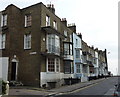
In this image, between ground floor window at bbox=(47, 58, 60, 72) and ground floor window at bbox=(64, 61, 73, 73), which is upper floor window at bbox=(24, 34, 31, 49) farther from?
ground floor window at bbox=(64, 61, 73, 73)

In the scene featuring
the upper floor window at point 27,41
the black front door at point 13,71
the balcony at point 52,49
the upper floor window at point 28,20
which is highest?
the upper floor window at point 28,20

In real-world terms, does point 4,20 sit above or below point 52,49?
above

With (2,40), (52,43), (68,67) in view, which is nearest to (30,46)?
(52,43)

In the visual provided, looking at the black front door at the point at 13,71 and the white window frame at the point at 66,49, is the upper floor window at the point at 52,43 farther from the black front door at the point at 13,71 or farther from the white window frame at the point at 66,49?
the white window frame at the point at 66,49

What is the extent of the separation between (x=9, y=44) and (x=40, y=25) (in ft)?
15.2

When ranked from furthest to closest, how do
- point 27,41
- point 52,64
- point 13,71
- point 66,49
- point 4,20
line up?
point 66,49, point 4,20, point 52,64, point 27,41, point 13,71

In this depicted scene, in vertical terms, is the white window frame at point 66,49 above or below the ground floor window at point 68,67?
above

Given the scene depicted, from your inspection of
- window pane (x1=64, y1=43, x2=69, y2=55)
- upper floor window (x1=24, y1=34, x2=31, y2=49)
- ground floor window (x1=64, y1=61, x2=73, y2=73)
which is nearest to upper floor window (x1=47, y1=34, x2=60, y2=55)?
upper floor window (x1=24, y1=34, x2=31, y2=49)

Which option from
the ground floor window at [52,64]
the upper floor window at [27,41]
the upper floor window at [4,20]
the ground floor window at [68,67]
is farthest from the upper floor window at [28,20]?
the ground floor window at [68,67]

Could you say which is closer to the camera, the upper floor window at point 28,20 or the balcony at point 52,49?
the balcony at point 52,49

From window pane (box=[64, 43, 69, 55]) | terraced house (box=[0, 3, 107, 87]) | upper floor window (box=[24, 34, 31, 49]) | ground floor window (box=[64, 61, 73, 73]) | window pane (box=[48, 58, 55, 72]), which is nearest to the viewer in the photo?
terraced house (box=[0, 3, 107, 87])

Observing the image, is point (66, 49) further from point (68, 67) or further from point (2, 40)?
point (2, 40)

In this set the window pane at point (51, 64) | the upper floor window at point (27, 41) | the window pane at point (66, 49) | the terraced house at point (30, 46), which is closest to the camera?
the terraced house at point (30, 46)

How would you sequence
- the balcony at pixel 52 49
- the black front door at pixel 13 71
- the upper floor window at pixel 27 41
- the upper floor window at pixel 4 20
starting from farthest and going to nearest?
the upper floor window at pixel 4 20
the balcony at pixel 52 49
the upper floor window at pixel 27 41
the black front door at pixel 13 71
